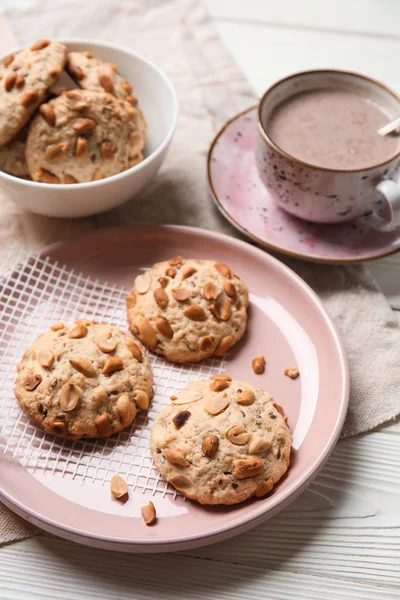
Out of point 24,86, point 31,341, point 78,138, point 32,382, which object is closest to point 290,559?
point 32,382

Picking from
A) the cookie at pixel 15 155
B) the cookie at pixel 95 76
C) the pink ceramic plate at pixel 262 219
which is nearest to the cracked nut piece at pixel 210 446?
the pink ceramic plate at pixel 262 219

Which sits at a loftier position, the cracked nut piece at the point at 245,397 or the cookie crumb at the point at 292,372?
the cracked nut piece at the point at 245,397

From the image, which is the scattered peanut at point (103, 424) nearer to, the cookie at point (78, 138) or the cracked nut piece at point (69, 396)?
the cracked nut piece at point (69, 396)

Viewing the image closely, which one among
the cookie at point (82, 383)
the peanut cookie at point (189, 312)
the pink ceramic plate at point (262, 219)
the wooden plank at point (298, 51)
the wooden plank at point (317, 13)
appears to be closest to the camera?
the cookie at point (82, 383)

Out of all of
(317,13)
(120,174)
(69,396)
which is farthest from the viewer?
(317,13)

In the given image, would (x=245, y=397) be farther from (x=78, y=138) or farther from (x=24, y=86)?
(x=24, y=86)

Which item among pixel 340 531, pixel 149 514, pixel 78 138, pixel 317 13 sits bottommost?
pixel 340 531
